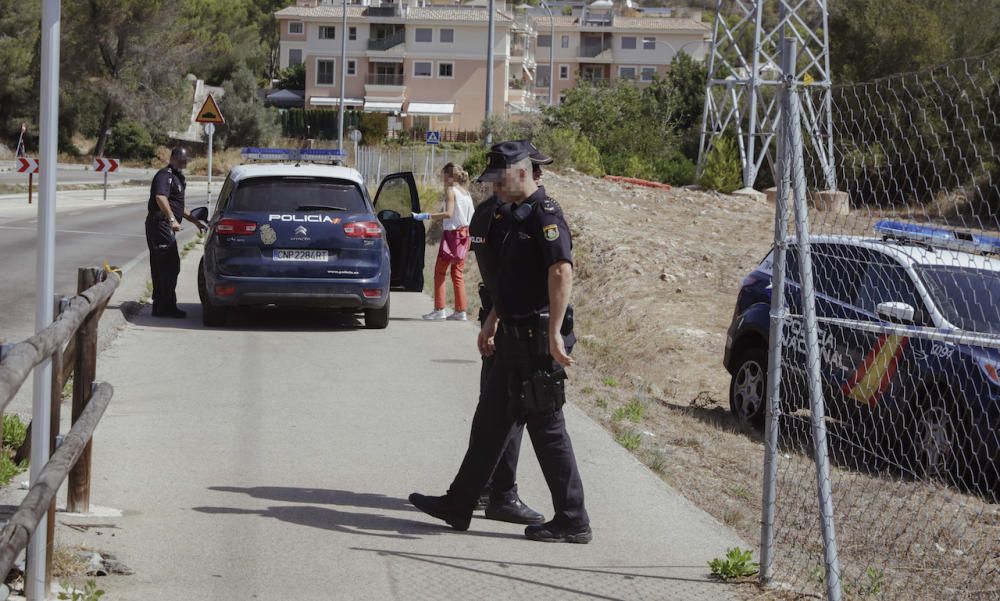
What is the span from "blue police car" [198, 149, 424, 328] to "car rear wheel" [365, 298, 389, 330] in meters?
0.01

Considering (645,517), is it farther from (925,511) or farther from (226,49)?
(226,49)

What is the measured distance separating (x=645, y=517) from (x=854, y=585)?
1.24m

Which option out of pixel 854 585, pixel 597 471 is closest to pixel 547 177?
pixel 597 471

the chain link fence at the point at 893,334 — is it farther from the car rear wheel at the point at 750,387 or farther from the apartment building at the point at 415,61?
the apartment building at the point at 415,61

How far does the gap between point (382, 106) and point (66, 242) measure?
66.3 meters

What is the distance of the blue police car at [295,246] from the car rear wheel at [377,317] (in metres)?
0.01

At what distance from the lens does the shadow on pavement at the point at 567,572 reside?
539cm

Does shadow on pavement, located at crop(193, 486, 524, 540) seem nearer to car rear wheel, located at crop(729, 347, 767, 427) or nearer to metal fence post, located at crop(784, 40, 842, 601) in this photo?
metal fence post, located at crop(784, 40, 842, 601)

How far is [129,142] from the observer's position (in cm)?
7275

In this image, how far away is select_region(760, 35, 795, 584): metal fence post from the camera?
5.24 metres

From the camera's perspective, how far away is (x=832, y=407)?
8.56m

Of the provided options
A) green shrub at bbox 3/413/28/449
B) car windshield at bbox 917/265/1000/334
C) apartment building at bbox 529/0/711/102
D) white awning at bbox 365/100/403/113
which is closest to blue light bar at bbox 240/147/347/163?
green shrub at bbox 3/413/28/449

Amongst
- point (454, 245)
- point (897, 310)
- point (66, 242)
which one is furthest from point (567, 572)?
point (66, 242)

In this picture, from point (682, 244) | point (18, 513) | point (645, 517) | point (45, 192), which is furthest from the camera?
point (682, 244)
